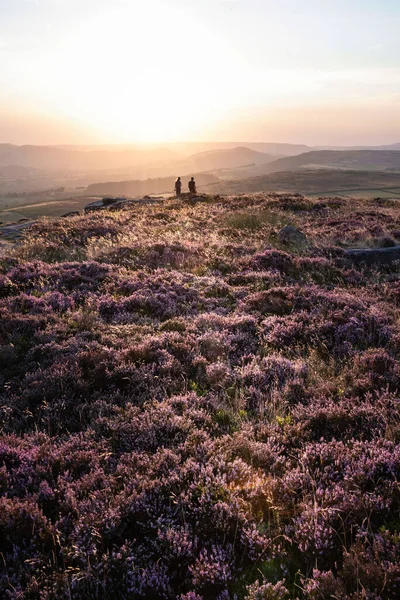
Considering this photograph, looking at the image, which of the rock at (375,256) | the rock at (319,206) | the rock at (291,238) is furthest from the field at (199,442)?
the rock at (319,206)

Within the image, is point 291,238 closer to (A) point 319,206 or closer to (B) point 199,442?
(B) point 199,442

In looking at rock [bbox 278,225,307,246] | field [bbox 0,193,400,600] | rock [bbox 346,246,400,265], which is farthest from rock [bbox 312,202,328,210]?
field [bbox 0,193,400,600]

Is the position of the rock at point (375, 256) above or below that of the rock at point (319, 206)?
below

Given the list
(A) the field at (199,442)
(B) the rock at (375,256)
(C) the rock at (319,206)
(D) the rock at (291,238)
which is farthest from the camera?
(C) the rock at (319,206)

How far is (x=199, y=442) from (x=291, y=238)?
13.2 meters

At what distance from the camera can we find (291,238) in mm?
16406

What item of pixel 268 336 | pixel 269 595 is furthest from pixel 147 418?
pixel 268 336

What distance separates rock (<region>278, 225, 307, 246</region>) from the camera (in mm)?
16109

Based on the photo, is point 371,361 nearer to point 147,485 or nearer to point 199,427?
point 199,427

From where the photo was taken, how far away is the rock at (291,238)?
52.9 ft

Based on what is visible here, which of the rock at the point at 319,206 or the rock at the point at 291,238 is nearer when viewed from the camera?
the rock at the point at 291,238

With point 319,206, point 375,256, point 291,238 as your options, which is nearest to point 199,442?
point 375,256

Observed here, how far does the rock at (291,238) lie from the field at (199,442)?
19.2ft

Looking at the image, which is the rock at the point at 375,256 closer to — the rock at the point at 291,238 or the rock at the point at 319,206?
the rock at the point at 291,238
